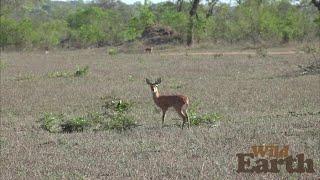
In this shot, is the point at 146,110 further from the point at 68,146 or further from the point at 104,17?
the point at 104,17

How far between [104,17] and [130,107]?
47.5 metres

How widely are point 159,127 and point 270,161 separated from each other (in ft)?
12.5

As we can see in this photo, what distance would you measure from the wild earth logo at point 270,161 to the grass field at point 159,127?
0.13 metres

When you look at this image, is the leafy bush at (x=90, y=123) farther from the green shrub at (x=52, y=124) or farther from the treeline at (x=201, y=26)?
the treeline at (x=201, y=26)

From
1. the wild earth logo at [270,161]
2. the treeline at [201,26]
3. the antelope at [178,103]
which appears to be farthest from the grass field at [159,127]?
the treeline at [201,26]

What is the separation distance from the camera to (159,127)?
10.4 metres

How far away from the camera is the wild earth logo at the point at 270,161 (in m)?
6.59

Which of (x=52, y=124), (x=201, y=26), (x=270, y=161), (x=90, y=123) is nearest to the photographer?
(x=270, y=161)

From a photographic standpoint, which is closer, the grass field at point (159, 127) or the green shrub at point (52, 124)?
the grass field at point (159, 127)

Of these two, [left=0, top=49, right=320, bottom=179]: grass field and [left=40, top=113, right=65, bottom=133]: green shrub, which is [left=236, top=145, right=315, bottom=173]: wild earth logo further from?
[left=40, top=113, right=65, bottom=133]: green shrub

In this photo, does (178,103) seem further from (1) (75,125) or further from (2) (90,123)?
(1) (75,125)

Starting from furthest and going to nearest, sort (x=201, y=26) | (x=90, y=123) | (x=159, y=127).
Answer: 1. (x=201, y=26)
2. (x=90, y=123)
3. (x=159, y=127)

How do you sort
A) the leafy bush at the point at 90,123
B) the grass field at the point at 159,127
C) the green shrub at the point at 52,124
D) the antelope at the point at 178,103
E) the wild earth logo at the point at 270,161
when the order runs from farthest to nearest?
the green shrub at the point at 52,124 < the antelope at the point at 178,103 < the leafy bush at the point at 90,123 < the grass field at the point at 159,127 < the wild earth logo at the point at 270,161

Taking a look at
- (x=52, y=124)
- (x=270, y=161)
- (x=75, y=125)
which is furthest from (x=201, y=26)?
(x=270, y=161)
